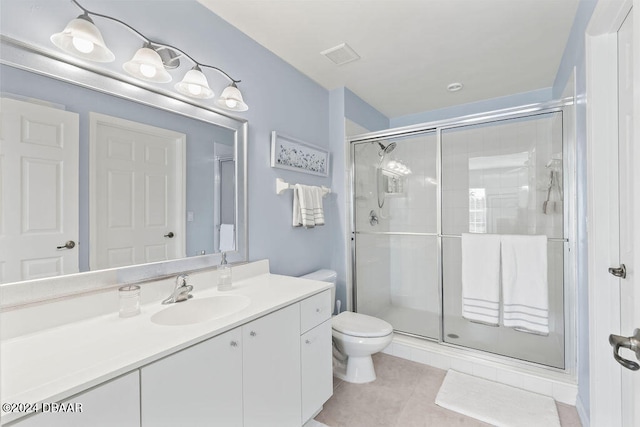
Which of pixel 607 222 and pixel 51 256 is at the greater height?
pixel 607 222

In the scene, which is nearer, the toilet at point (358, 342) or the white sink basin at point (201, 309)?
the white sink basin at point (201, 309)

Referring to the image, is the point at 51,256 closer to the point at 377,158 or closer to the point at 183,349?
the point at 183,349

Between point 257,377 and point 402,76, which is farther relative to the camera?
point 402,76

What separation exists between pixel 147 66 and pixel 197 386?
1333 mm

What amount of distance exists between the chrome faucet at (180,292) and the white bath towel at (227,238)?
356 millimetres

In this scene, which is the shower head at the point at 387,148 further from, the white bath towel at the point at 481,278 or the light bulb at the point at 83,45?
the light bulb at the point at 83,45

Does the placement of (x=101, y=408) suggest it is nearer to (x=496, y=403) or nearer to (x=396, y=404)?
(x=396, y=404)

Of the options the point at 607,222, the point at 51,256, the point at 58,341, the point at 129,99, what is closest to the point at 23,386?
the point at 58,341

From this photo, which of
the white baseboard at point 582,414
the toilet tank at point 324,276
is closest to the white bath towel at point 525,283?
the white baseboard at point 582,414

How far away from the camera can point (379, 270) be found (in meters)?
3.08

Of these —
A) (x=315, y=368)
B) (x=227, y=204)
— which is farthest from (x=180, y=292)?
(x=315, y=368)

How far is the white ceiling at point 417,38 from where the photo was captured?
165 centimetres

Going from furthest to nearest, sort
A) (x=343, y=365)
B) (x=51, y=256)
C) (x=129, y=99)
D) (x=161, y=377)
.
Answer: (x=343, y=365) < (x=129, y=99) < (x=51, y=256) < (x=161, y=377)

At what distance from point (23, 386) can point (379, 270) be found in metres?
2.76
